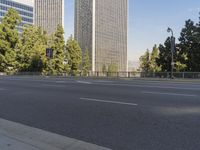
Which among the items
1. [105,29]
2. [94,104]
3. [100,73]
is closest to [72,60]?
[100,73]

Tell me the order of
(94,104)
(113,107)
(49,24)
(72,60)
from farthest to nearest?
1. (49,24)
2. (72,60)
3. (94,104)
4. (113,107)

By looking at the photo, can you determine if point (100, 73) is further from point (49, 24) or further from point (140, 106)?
point (49, 24)

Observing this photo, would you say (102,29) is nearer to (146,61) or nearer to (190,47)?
(146,61)

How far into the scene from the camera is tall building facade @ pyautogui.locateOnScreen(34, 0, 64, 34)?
503ft

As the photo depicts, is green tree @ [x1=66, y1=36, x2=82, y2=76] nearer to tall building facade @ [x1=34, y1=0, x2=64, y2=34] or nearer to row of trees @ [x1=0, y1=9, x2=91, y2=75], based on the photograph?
row of trees @ [x1=0, y1=9, x2=91, y2=75]

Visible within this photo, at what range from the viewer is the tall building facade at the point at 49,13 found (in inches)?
6038

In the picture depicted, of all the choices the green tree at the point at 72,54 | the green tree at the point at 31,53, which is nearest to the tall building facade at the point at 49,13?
the green tree at the point at 72,54

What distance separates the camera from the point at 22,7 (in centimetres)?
15812

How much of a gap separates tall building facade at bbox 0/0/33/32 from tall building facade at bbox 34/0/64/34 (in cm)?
323

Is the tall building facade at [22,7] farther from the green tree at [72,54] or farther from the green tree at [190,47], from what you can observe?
the green tree at [190,47]

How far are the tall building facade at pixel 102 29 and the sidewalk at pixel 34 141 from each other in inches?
6094

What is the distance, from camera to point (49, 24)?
15512 cm

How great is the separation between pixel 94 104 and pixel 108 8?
164m

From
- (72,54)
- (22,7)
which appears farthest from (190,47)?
(22,7)
